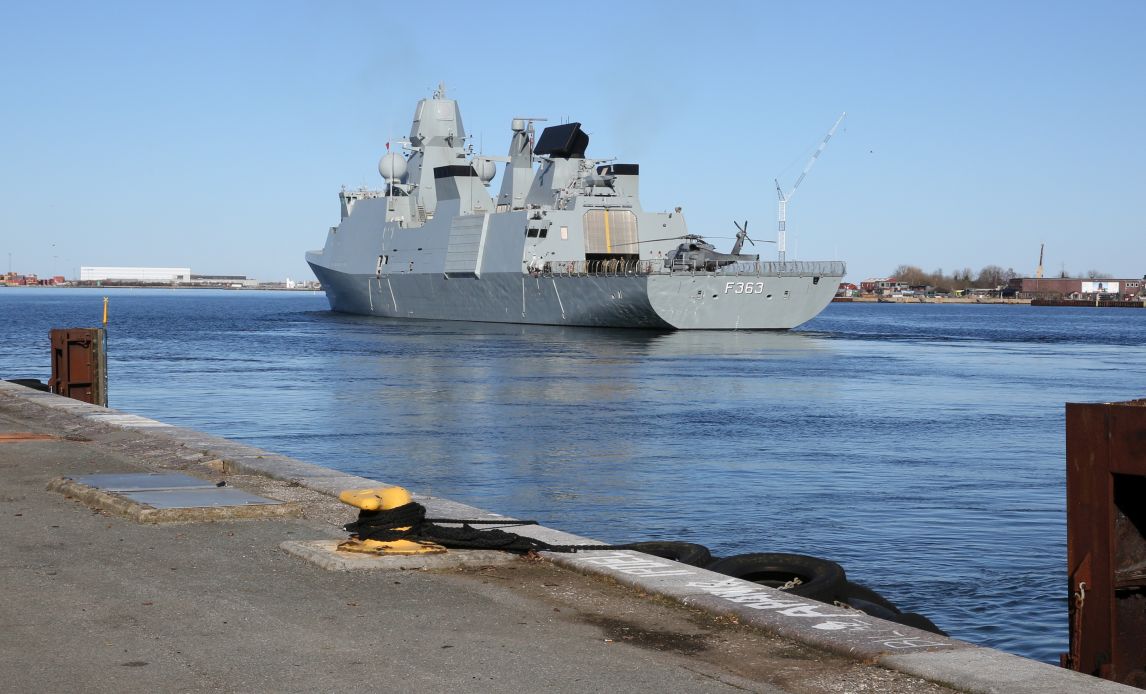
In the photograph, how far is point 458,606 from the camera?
5840 millimetres

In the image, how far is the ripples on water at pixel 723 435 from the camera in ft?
36.3

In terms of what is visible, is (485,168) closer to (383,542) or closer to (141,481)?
(141,481)

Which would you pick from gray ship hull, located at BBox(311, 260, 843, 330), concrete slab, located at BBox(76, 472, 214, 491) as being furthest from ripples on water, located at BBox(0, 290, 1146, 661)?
gray ship hull, located at BBox(311, 260, 843, 330)

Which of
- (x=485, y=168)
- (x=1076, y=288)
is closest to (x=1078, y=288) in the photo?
(x=1076, y=288)

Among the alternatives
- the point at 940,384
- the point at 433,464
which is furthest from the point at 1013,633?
the point at 940,384

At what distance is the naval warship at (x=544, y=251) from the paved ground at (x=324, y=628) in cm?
4282

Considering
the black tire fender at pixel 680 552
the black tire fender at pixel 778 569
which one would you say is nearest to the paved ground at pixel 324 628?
the black tire fender at pixel 680 552

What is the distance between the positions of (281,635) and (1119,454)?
419 centimetres

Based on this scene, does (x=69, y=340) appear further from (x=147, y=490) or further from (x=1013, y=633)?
(x=1013, y=633)

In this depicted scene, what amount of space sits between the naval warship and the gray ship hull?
2.7 inches

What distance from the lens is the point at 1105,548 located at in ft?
21.4

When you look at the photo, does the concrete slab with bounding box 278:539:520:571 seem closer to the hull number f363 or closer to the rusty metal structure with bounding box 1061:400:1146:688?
the rusty metal structure with bounding box 1061:400:1146:688

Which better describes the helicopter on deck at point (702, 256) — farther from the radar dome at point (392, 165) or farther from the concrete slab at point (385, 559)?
the concrete slab at point (385, 559)

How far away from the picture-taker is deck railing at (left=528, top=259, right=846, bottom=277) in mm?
51406
